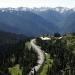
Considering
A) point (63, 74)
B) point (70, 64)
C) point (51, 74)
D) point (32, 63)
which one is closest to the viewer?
point (63, 74)

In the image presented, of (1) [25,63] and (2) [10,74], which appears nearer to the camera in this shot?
(2) [10,74]

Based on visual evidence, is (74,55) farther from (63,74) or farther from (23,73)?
(63,74)

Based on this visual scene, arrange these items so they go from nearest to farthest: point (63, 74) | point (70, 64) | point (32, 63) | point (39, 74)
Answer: point (63, 74)
point (39, 74)
point (70, 64)
point (32, 63)

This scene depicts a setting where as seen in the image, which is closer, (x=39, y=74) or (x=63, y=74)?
(x=63, y=74)

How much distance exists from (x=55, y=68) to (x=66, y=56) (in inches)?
1417

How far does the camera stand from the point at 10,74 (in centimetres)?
16050

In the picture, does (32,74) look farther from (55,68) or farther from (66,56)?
(66,56)

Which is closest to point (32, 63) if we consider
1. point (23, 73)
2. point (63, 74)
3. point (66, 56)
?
point (66, 56)

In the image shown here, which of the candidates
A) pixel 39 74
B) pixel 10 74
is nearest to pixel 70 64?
pixel 39 74

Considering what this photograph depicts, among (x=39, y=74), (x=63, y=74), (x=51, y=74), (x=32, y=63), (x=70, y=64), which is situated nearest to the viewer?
(x=63, y=74)

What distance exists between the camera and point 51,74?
142 meters

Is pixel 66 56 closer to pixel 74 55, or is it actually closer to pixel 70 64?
pixel 74 55

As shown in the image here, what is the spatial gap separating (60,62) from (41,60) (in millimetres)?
27895

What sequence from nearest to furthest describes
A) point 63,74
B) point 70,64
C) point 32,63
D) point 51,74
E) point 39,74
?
point 63,74
point 51,74
point 39,74
point 70,64
point 32,63
